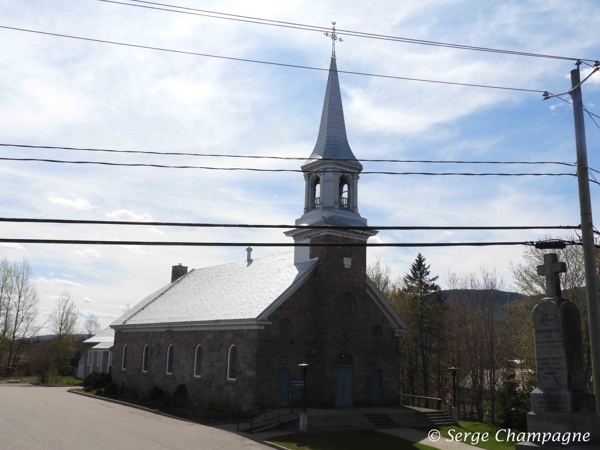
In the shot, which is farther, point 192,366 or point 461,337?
point 461,337

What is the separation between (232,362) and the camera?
1131 inches

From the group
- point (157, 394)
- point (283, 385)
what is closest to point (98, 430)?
point (283, 385)

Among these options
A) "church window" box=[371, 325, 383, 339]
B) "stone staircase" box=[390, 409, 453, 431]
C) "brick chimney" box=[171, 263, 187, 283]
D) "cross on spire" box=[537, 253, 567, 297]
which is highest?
"brick chimney" box=[171, 263, 187, 283]

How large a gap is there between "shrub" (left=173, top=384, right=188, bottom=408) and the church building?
0.31 meters

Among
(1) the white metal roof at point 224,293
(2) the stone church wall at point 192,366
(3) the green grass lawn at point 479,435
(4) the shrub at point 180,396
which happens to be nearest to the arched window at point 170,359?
(2) the stone church wall at point 192,366

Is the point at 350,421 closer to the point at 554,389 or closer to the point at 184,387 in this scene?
the point at 184,387

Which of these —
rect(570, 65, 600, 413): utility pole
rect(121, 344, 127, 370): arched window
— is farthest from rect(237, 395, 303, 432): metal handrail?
rect(121, 344, 127, 370): arched window

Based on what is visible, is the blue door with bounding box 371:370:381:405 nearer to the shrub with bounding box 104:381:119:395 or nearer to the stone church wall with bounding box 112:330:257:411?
the stone church wall with bounding box 112:330:257:411

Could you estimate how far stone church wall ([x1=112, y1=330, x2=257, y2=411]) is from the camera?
1073 inches

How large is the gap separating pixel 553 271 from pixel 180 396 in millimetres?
23551

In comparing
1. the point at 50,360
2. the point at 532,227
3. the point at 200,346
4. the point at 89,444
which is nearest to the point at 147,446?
→ the point at 89,444

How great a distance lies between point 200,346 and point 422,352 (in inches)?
880

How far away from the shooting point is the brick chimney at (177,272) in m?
48.0

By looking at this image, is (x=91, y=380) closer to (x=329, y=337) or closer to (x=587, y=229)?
(x=329, y=337)
